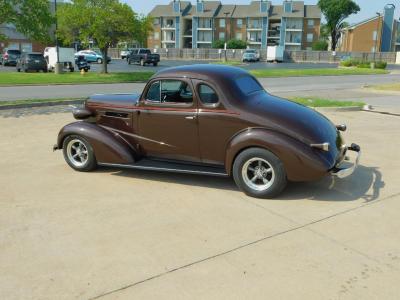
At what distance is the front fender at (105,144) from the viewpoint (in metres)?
6.27

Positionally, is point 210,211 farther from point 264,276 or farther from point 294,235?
point 264,276

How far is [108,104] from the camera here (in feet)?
21.8

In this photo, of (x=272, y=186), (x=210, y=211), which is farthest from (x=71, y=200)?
(x=272, y=186)

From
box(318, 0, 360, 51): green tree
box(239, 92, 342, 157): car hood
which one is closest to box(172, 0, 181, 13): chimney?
box(318, 0, 360, 51): green tree

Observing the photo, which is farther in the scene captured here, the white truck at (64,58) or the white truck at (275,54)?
the white truck at (275,54)

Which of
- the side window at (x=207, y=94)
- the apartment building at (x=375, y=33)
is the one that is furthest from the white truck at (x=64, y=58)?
the apartment building at (x=375, y=33)

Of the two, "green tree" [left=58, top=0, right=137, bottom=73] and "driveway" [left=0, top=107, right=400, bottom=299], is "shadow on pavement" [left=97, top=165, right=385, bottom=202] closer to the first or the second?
"driveway" [left=0, top=107, right=400, bottom=299]

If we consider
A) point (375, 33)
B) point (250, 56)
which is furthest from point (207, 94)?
point (375, 33)

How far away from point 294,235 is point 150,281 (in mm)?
1705

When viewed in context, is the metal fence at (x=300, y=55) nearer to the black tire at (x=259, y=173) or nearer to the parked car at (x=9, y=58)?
the parked car at (x=9, y=58)

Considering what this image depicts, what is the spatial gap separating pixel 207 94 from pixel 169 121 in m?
0.69

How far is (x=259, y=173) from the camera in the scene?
18.2 ft

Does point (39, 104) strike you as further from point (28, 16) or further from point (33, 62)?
point (33, 62)

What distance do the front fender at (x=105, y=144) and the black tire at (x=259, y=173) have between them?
1696 millimetres
